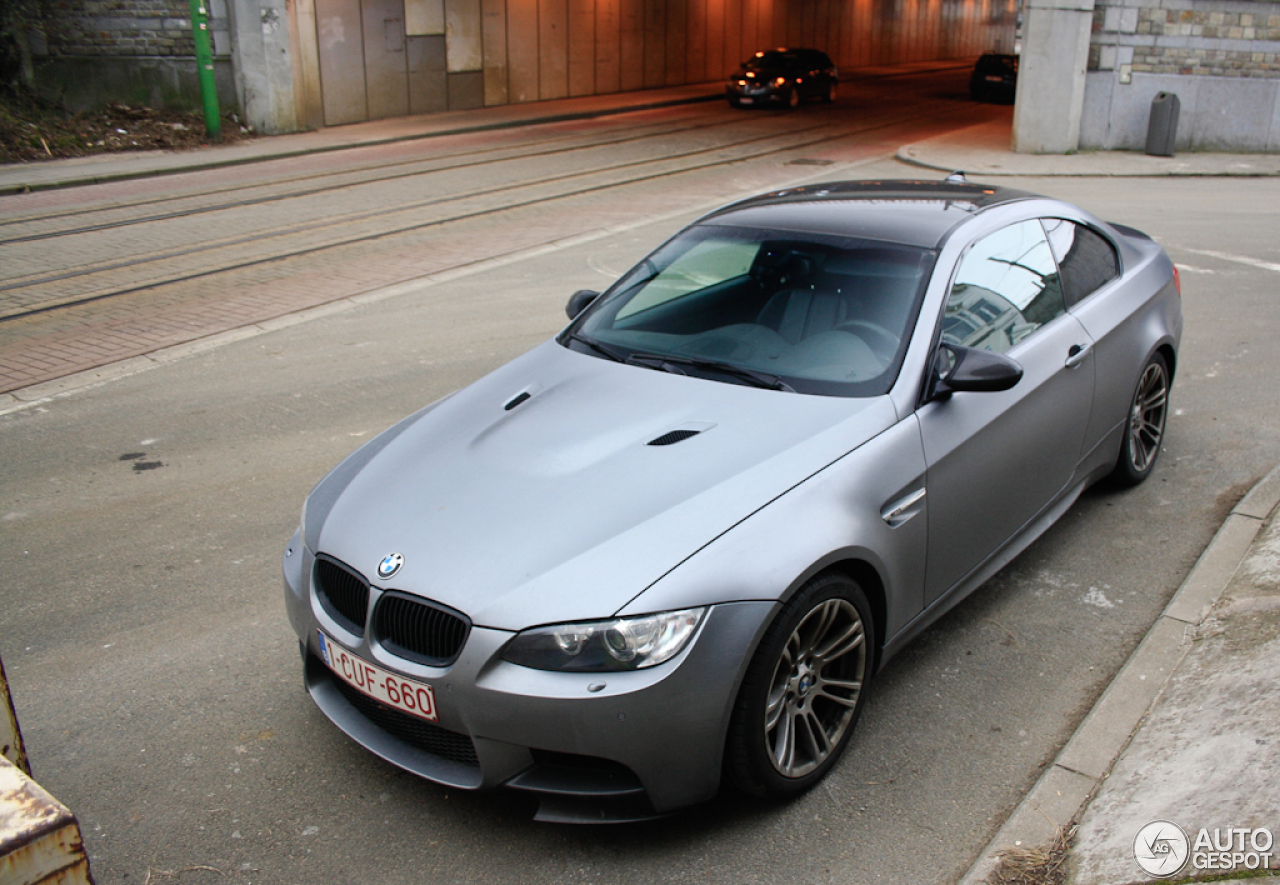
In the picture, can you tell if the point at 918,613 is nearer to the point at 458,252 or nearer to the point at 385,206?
the point at 458,252

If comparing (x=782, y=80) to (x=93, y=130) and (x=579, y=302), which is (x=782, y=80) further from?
(x=579, y=302)

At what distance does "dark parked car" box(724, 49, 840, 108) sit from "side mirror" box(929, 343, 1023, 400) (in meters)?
27.3

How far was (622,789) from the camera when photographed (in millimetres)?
2938

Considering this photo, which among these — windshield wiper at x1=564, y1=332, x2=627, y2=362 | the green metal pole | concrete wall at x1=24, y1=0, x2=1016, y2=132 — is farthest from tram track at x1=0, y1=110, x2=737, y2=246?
windshield wiper at x1=564, y1=332, x2=627, y2=362

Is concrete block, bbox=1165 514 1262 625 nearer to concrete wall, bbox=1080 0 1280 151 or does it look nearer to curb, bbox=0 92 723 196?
curb, bbox=0 92 723 196

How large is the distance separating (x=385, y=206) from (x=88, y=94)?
11902mm

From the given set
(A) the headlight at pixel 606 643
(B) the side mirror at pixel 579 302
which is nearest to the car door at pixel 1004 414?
(A) the headlight at pixel 606 643

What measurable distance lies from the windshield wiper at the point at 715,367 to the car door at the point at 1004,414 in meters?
0.53

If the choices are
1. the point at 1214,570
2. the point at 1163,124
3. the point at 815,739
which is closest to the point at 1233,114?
the point at 1163,124

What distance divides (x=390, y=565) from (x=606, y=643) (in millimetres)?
734

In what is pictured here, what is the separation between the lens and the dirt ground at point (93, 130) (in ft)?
62.7

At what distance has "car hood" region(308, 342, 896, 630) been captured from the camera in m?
2.98

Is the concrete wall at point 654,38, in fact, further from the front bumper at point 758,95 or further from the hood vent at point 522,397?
the hood vent at point 522,397

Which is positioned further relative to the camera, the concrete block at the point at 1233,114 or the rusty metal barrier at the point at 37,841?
the concrete block at the point at 1233,114
